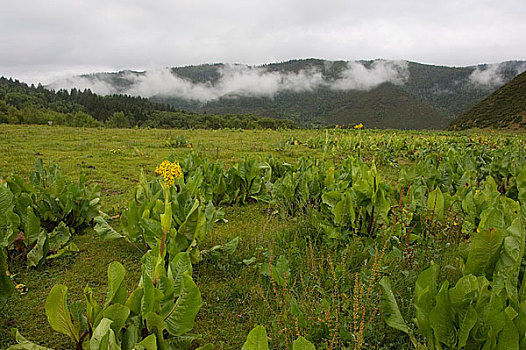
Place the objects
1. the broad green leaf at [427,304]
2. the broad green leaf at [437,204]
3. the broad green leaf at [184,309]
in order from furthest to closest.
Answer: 1. the broad green leaf at [437,204]
2. the broad green leaf at [184,309]
3. the broad green leaf at [427,304]

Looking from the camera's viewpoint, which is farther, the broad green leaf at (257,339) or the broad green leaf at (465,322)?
the broad green leaf at (465,322)

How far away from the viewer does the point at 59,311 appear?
1725 mm

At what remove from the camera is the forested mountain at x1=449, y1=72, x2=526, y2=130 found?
32.3 meters

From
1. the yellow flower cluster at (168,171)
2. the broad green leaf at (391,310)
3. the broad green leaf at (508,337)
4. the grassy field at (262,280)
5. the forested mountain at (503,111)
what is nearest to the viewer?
the broad green leaf at (508,337)

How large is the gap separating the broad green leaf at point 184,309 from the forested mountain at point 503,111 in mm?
35723

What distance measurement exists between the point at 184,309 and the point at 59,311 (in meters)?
0.63

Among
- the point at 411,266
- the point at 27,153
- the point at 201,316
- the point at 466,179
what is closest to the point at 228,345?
the point at 201,316

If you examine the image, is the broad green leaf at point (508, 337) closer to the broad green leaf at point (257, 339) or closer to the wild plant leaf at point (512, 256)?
the wild plant leaf at point (512, 256)

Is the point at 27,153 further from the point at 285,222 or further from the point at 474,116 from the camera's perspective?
the point at 474,116

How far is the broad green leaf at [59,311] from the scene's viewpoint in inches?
66.7

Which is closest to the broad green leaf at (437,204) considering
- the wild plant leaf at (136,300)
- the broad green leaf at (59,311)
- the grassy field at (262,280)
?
the grassy field at (262,280)

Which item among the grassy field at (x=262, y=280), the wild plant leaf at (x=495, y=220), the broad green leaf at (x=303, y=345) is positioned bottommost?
the grassy field at (x=262, y=280)

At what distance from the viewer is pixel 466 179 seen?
449 centimetres

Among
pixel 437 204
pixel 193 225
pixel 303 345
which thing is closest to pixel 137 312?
pixel 303 345
